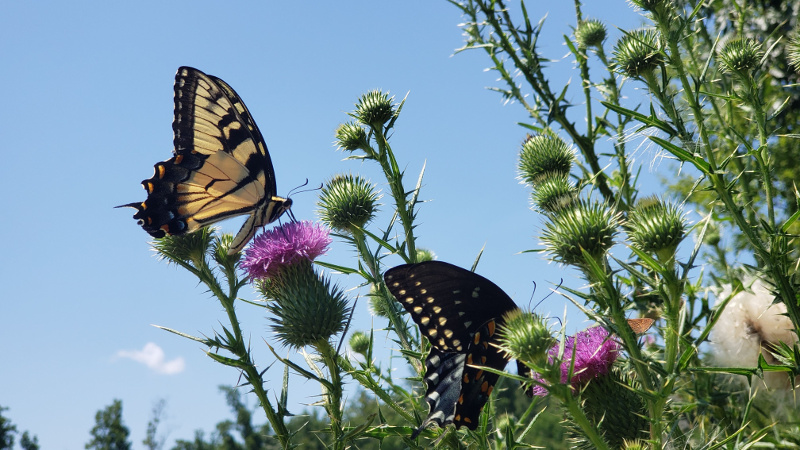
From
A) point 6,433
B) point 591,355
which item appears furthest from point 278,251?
point 6,433

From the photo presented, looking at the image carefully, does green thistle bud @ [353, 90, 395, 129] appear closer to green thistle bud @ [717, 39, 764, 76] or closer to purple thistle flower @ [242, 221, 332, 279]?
purple thistle flower @ [242, 221, 332, 279]

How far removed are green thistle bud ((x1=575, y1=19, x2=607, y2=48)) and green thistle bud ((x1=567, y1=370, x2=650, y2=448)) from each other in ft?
8.51

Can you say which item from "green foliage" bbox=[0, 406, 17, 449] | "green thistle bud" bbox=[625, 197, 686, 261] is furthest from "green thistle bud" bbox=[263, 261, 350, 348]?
"green foliage" bbox=[0, 406, 17, 449]

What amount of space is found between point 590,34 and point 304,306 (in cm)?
291

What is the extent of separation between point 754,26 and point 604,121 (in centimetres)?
657

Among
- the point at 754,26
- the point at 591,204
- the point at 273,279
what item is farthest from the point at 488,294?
the point at 754,26

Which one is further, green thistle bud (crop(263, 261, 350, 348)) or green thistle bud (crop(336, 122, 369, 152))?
green thistle bud (crop(336, 122, 369, 152))

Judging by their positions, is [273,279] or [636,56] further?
[273,279]

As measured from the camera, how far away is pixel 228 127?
13.7 feet

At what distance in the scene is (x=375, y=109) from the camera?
3.68 meters

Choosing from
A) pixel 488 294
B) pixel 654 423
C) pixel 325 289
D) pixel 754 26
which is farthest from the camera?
pixel 754 26

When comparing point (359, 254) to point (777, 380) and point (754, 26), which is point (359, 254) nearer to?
point (777, 380)

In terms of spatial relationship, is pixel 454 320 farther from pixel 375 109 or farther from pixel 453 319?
pixel 375 109

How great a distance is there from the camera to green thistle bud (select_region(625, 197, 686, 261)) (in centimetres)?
239
